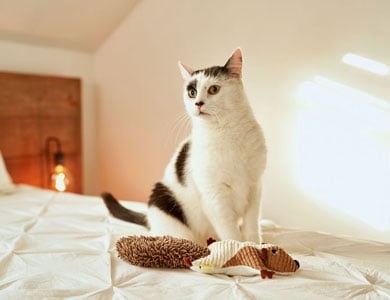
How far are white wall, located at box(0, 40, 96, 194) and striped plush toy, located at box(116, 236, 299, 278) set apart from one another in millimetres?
1825

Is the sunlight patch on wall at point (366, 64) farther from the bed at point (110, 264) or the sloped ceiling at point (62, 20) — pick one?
the sloped ceiling at point (62, 20)

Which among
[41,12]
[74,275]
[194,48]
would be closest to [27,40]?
[41,12]

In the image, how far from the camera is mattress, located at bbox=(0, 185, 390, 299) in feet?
2.74

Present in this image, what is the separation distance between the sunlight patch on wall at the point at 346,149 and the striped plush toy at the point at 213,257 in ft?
2.96

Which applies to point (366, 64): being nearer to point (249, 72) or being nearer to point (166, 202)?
point (249, 72)

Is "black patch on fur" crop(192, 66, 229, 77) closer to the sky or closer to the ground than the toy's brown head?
closer to the sky

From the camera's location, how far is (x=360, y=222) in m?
1.74

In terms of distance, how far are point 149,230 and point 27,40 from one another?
1718 mm

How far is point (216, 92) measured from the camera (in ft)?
3.80

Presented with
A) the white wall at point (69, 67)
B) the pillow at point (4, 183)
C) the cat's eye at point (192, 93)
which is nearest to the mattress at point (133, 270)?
the pillow at point (4, 183)

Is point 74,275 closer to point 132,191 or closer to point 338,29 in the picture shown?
point 338,29

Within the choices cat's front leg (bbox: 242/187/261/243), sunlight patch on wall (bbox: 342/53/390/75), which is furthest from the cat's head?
sunlight patch on wall (bbox: 342/53/390/75)

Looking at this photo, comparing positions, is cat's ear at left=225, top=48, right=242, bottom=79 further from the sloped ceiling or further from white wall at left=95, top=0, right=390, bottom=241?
the sloped ceiling

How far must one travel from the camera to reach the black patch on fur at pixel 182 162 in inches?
50.0
